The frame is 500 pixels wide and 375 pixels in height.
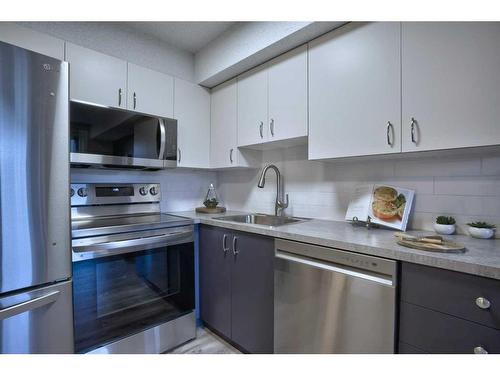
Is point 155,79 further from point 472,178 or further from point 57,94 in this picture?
point 472,178

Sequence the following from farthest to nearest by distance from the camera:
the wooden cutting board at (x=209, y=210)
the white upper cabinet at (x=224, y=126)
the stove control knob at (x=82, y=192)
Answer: the wooden cutting board at (x=209, y=210) < the white upper cabinet at (x=224, y=126) < the stove control knob at (x=82, y=192)

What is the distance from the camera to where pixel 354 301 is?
113 cm

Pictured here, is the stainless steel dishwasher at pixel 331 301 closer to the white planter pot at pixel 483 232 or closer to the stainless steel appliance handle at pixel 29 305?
the white planter pot at pixel 483 232

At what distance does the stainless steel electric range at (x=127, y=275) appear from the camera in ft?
4.62

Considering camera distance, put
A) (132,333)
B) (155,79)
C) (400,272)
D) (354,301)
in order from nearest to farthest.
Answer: (400,272) → (354,301) → (132,333) → (155,79)

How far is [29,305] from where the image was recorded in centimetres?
108

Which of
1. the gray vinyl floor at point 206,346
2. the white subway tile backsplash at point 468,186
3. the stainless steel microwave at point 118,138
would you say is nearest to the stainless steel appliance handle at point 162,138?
the stainless steel microwave at point 118,138

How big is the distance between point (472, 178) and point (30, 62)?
211cm

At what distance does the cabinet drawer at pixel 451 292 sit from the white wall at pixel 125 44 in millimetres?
2182

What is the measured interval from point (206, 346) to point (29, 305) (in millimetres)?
1138

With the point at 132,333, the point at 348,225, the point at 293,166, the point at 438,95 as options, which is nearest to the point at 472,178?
the point at 438,95

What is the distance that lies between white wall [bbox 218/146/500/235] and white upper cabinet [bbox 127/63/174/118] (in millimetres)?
899

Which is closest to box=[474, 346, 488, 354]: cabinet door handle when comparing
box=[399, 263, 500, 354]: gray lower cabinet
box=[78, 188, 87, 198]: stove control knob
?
box=[399, 263, 500, 354]: gray lower cabinet
